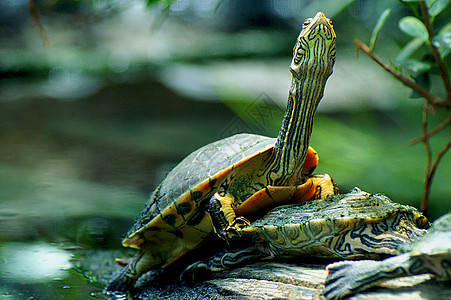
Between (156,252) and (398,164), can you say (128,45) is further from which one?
(156,252)

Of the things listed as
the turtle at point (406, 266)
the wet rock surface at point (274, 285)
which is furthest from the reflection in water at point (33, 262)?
the turtle at point (406, 266)

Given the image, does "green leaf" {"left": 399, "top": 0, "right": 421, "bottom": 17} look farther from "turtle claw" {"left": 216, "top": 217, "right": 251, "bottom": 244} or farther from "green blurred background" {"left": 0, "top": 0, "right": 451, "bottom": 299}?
"turtle claw" {"left": 216, "top": 217, "right": 251, "bottom": 244}

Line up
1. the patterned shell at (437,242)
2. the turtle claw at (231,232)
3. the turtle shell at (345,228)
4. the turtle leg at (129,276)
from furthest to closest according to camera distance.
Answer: the turtle leg at (129,276) → the turtle claw at (231,232) → the turtle shell at (345,228) → the patterned shell at (437,242)

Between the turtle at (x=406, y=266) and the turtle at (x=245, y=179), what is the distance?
0.92 feet

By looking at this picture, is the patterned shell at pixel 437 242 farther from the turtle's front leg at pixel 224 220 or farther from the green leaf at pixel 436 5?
the green leaf at pixel 436 5

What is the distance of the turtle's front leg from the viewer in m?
1.03

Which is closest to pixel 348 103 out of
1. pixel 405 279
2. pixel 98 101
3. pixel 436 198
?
pixel 436 198

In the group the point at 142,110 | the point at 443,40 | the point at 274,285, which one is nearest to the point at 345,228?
the point at 274,285

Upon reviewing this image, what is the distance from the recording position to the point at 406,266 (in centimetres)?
74

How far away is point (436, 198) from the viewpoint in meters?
2.11

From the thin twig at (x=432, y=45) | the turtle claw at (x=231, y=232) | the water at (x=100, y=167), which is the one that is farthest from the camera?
the water at (x=100, y=167)

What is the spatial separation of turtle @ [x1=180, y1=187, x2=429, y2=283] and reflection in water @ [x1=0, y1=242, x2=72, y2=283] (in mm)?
632

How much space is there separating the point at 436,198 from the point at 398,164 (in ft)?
1.24

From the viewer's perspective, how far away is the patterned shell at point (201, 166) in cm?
111
